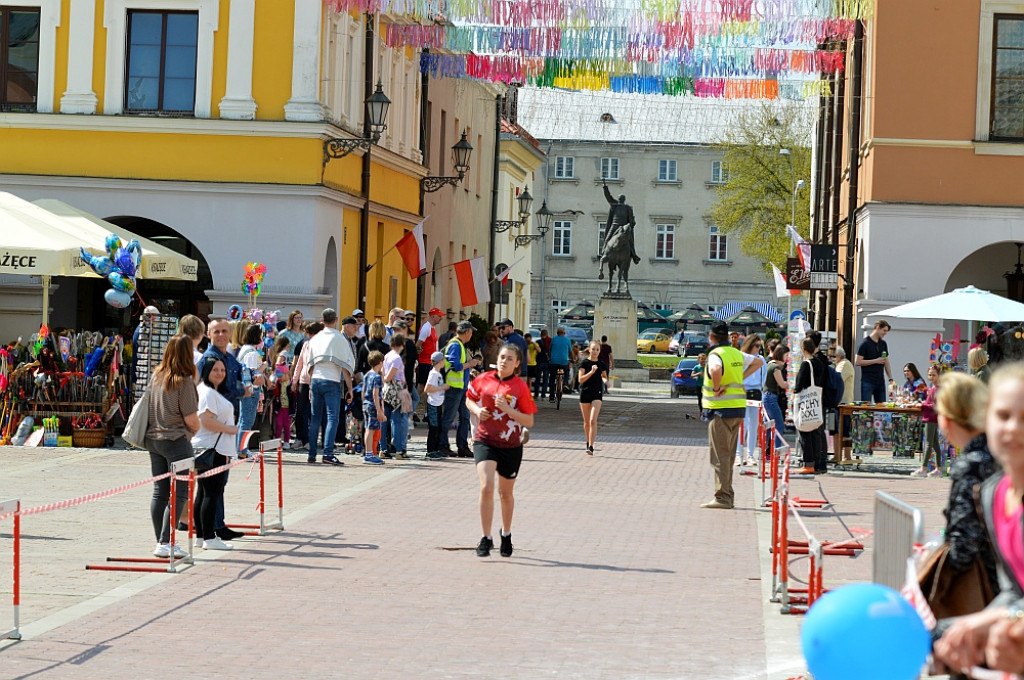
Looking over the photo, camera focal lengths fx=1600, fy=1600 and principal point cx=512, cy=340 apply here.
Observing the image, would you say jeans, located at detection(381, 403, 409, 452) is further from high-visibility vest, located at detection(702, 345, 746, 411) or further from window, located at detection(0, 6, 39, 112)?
window, located at detection(0, 6, 39, 112)

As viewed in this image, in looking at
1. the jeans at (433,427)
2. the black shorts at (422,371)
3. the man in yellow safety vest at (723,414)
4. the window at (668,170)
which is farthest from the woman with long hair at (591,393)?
the window at (668,170)

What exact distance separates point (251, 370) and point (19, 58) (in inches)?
461

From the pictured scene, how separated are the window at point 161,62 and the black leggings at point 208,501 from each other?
16362 mm

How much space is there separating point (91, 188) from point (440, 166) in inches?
602

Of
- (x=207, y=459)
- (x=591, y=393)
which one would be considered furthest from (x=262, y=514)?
(x=591, y=393)

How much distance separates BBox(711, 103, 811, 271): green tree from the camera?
65938 mm

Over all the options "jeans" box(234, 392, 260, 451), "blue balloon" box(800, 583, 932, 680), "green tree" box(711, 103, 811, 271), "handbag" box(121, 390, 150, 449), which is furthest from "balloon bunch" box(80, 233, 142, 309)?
"green tree" box(711, 103, 811, 271)

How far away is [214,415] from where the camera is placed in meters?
12.3

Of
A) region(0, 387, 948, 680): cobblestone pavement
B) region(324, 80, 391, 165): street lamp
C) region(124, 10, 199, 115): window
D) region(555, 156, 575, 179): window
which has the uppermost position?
region(555, 156, 575, 179): window

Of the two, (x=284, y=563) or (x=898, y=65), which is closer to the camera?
(x=284, y=563)

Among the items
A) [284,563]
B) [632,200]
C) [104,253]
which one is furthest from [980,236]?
[632,200]

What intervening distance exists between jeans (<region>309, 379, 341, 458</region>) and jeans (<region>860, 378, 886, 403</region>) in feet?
28.2

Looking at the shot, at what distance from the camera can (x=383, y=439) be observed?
858 inches

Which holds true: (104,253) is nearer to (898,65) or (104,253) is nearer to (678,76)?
(678,76)
